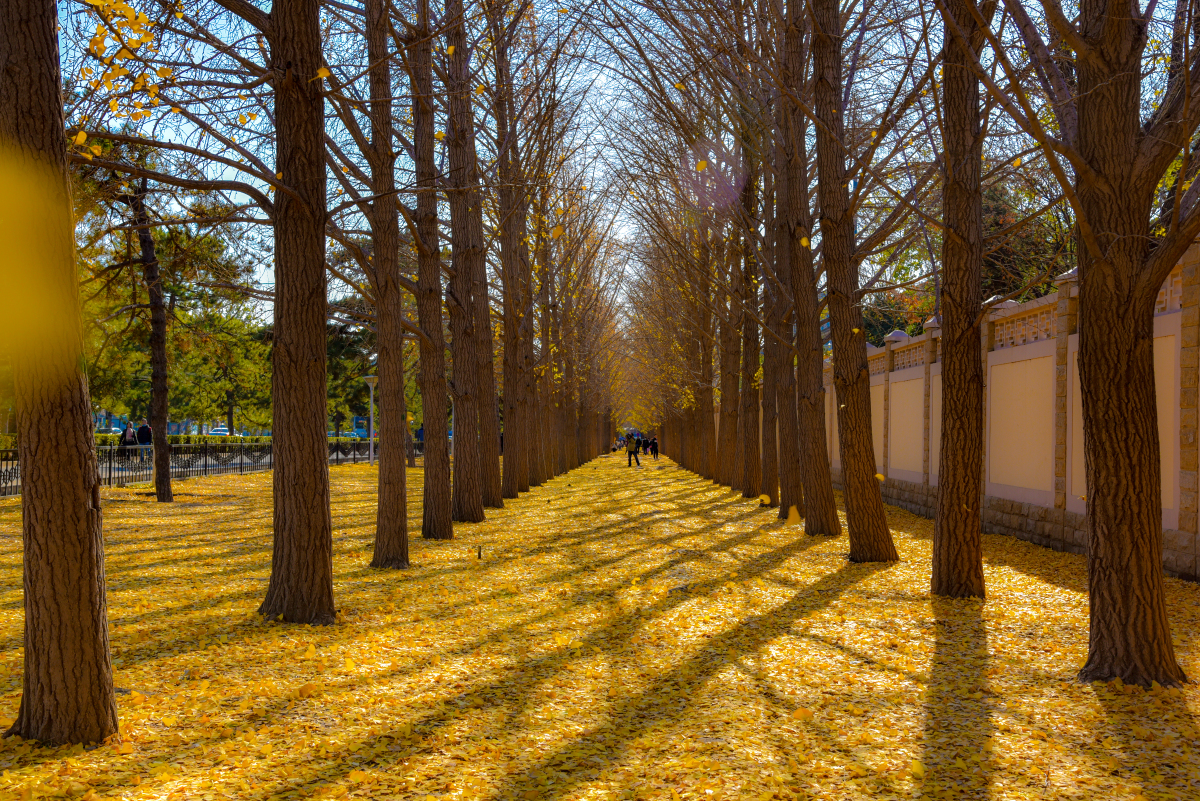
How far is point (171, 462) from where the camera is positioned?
26438 millimetres

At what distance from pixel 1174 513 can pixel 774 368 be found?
748cm

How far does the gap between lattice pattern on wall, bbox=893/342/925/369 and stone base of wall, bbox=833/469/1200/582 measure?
2597 millimetres

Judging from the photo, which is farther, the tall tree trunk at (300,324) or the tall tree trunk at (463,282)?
the tall tree trunk at (463,282)

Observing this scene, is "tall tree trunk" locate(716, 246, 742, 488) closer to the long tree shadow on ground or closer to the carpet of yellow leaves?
the carpet of yellow leaves

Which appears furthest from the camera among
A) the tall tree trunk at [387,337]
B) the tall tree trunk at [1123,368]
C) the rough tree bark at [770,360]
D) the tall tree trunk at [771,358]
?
the rough tree bark at [770,360]

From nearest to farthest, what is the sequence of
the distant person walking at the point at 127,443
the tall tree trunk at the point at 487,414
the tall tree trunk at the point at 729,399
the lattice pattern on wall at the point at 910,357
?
the tall tree trunk at the point at 487,414, the lattice pattern on wall at the point at 910,357, the tall tree trunk at the point at 729,399, the distant person walking at the point at 127,443

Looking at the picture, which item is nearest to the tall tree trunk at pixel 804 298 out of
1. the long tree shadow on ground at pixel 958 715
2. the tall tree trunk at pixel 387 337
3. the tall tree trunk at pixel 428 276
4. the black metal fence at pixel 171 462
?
the tall tree trunk at pixel 428 276

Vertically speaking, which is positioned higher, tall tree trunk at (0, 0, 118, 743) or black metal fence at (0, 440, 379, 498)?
tall tree trunk at (0, 0, 118, 743)

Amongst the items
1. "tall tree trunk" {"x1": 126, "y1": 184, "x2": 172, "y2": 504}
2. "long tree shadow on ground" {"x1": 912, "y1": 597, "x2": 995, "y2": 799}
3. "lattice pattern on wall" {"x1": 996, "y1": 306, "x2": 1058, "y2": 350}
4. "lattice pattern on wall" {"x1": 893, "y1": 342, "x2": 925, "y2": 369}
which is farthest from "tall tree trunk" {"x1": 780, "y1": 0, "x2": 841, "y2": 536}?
"tall tree trunk" {"x1": 126, "y1": 184, "x2": 172, "y2": 504}

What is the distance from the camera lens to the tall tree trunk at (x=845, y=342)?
1009 centimetres

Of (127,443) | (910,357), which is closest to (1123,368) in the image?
(910,357)

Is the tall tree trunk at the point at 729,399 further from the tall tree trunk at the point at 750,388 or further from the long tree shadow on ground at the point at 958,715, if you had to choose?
the long tree shadow on ground at the point at 958,715

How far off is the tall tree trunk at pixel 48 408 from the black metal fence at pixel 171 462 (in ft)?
41.3

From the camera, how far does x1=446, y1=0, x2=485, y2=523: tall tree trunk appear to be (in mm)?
13797
